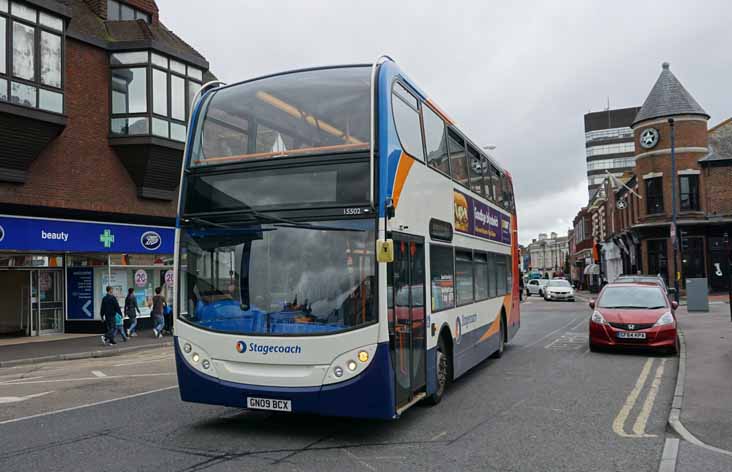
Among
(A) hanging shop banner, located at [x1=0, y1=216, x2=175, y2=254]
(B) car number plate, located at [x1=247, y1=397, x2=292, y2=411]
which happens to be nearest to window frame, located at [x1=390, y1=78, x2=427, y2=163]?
(B) car number plate, located at [x1=247, y1=397, x2=292, y2=411]

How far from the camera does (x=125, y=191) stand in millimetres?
23188

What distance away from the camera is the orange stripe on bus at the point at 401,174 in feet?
22.7

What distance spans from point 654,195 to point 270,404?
41153mm

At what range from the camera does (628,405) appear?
28.1ft

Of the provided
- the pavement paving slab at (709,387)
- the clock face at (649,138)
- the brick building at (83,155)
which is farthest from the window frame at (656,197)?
the brick building at (83,155)

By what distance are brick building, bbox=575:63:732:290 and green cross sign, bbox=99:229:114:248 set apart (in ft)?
101

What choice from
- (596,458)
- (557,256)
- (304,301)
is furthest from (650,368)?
(557,256)

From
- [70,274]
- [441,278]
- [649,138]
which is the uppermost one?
[649,138]

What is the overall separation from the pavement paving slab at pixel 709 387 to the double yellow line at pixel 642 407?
0.44 m

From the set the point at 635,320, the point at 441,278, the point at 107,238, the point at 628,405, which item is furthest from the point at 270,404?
the point at 107,238

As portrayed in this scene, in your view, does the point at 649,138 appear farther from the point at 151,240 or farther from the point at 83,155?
the point at 83,155

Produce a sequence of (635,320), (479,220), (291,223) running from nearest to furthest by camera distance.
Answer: (291,223)
(479,220)
(635,320)

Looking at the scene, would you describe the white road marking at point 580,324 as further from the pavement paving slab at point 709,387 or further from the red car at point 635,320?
the red car at point 635,320

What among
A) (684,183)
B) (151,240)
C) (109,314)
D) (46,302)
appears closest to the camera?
(109,314)
